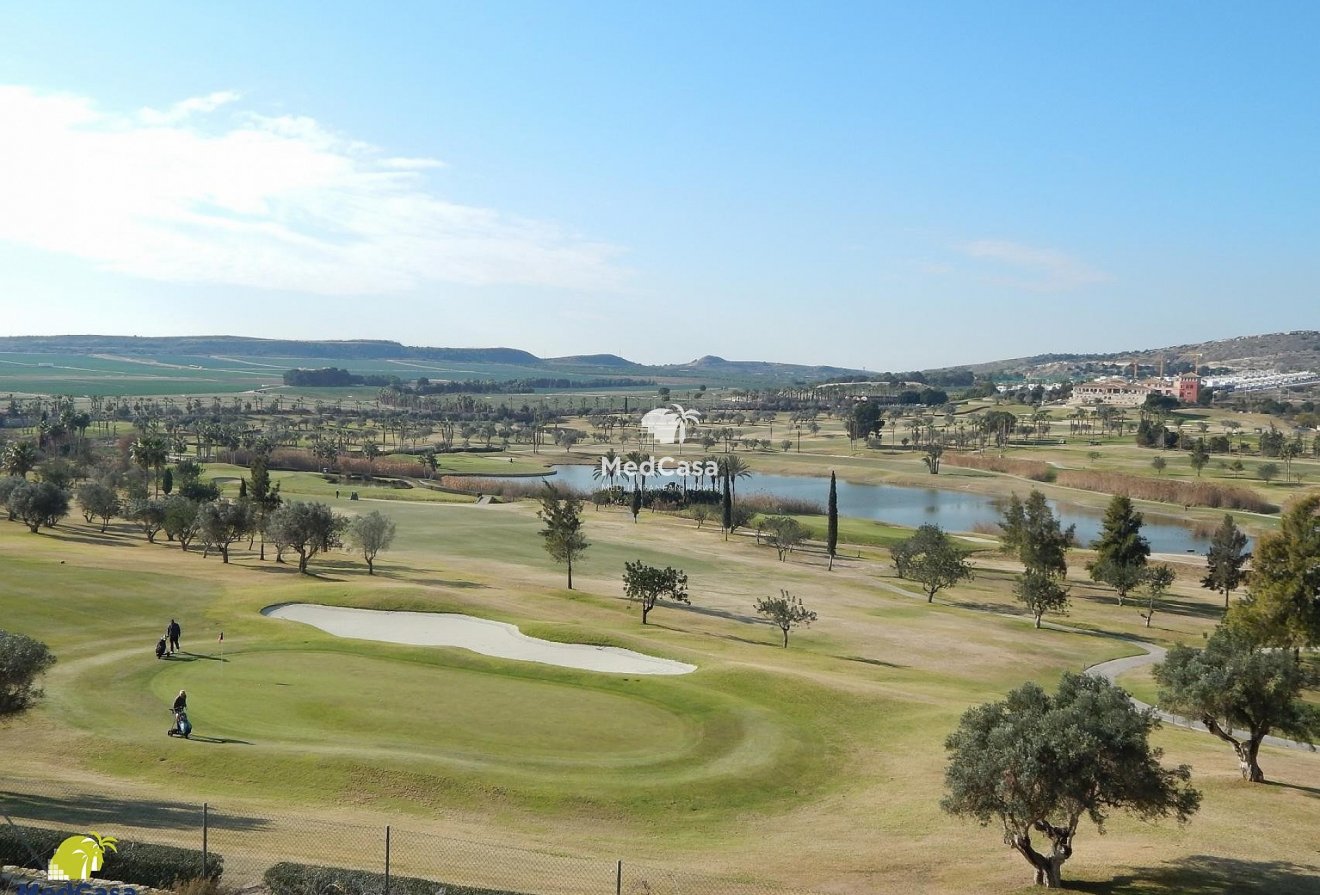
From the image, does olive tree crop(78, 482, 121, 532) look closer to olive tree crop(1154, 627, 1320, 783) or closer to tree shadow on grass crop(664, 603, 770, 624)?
tree shadow on grass crop(664, 603, 770, 624)

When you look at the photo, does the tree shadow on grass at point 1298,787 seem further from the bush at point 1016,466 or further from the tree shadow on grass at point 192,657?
the bush at point 1016,466

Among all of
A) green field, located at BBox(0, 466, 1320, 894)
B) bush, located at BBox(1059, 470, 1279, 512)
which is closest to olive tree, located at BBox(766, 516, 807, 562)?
green field, located at BBox(0, 466, 1320, 894)

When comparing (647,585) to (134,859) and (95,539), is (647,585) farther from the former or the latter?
(95,539)

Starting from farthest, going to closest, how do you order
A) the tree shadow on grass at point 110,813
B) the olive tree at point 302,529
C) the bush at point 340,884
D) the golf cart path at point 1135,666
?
the olive tree at point 302,529 < the golf cart path at point 1135,666 < the tree shadow on grass at point 110,813 < the bush at point 340,884

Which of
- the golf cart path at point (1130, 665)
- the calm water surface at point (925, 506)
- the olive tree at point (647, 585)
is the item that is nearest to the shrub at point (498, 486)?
the calm water surface at point (925, 506)

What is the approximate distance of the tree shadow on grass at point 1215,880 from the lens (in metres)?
21.6

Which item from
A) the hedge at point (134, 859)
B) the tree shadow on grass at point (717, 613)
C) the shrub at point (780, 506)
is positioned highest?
the hedge at point (134, 859)

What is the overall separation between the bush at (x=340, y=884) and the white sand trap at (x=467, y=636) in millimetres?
25222

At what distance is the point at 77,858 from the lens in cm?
1869

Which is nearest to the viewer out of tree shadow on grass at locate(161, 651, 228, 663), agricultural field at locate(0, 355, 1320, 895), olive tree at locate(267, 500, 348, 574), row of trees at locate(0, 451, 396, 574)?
agricultural field at locate(0, 355, 1320, 895)

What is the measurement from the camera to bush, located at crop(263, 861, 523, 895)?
18594 mm

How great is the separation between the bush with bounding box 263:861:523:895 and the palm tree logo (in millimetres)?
3108

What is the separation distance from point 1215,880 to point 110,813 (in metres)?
26.0

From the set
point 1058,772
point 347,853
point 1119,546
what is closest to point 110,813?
point 347,853
